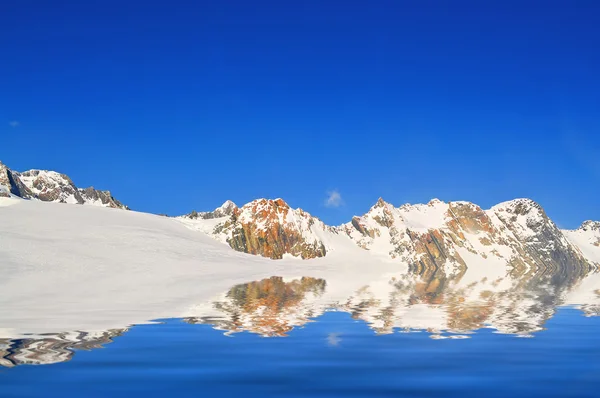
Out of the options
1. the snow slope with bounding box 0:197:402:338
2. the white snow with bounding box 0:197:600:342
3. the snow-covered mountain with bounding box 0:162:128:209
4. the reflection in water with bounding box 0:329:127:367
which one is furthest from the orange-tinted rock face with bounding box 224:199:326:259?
the reflection in water with bounding box 0:329:127:367

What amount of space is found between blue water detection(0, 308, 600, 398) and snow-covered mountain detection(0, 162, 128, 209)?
152341 mm

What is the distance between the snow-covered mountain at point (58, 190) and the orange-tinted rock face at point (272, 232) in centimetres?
4646

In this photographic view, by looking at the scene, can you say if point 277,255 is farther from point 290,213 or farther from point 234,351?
point 234,351

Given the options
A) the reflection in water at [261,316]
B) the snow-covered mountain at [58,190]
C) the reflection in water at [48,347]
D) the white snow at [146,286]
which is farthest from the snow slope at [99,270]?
the snow-covered mountain at [58,190]

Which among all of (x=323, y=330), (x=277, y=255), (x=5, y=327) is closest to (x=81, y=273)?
(x=5, y=327)

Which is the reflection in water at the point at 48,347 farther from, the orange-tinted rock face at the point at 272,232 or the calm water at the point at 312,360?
the orange-tinted rock face at the point at 272,232

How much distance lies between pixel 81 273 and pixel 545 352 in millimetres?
42855

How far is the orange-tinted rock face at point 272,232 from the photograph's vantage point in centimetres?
12356

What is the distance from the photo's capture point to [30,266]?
47156 millimetres

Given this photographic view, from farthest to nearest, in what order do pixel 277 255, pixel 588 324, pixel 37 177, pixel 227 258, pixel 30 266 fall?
pixel 37 177 → pixel 277 255 → pixel 227 258 → pixel 30 266 → pixel 588 324

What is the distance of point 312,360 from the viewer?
466 inches

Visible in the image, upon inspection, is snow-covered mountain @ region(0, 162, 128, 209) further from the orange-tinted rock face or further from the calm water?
the calm water

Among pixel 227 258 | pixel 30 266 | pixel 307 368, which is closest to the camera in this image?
pixel 307 368

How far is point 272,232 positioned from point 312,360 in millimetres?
117948
